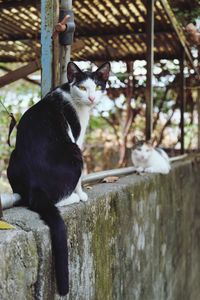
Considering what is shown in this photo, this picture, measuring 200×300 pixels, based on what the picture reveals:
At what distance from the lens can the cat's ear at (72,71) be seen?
7.70 feet

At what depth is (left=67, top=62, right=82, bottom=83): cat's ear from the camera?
2.35m

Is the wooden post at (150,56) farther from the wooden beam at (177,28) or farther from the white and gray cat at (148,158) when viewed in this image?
the white and gray cat at (148,158)

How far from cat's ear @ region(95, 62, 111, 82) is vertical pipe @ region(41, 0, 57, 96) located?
8.8 inches

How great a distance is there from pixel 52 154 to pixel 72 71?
51 cm

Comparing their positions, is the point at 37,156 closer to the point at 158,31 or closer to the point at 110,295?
the point at 110,295

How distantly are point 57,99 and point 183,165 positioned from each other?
351 cm

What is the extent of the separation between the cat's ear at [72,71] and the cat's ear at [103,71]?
0.48 feet

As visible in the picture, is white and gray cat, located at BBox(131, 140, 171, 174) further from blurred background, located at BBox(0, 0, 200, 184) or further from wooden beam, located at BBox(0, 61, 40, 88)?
wooden beam, located at BBox(0, 61, 40, 88)

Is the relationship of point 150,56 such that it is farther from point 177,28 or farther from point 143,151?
point 143,151

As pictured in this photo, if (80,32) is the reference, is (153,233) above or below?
below

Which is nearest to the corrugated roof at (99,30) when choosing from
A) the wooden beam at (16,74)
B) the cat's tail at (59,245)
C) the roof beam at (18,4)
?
the roof beam at (18,4)

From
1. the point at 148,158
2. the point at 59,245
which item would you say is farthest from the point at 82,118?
the point at 148,158

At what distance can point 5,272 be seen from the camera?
4.47 feet

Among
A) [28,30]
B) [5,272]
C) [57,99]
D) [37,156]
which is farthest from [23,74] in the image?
[5,272]
